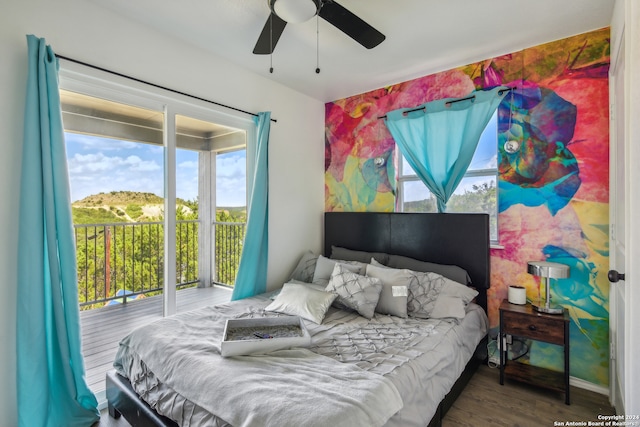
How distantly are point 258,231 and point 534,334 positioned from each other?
2373mm

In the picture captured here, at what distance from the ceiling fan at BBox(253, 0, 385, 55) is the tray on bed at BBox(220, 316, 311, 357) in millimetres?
1775

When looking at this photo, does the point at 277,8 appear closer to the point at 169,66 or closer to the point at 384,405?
the point at 169,66

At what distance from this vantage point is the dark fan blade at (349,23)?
1711mm

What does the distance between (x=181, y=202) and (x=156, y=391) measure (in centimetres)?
155

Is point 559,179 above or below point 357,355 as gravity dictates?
above

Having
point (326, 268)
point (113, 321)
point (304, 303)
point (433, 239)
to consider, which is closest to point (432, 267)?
point (433, 239)

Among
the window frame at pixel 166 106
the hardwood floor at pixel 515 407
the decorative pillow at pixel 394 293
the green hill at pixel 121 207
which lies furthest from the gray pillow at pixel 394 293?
the green hill at pixel 121 207

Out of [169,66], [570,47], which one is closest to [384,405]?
[169,66]

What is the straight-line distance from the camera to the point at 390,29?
2.28 meters

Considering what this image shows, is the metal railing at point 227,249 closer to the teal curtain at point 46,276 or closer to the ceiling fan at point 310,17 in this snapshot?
the teal curtain at point 46,276

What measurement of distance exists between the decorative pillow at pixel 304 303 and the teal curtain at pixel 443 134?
4.75 ft

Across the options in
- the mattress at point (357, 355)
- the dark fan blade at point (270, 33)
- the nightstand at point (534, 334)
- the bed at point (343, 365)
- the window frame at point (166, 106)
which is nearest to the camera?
the bed at point (343, 365)

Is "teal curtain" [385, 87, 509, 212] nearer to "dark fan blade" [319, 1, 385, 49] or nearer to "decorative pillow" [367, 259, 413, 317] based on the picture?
"decorative pillow" [367, 259, 413, 317]

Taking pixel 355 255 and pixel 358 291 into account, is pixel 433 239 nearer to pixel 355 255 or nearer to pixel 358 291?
pixel 355 255
